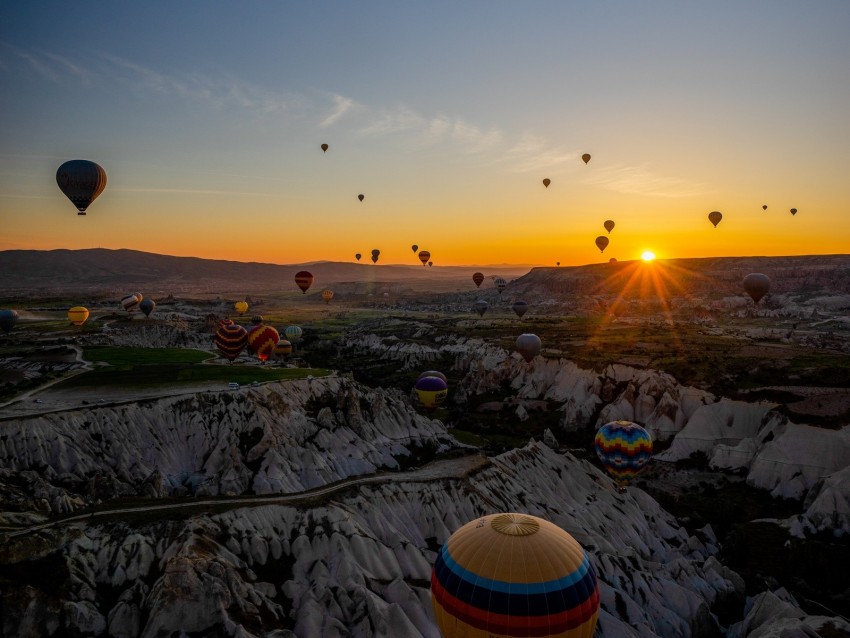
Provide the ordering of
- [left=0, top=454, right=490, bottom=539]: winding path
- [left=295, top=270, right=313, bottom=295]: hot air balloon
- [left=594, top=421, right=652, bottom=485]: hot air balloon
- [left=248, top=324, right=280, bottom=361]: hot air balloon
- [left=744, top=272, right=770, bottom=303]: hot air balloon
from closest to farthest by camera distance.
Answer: [left=0, top=454, right=490, bottom=539]: winding path, [left=594, top=421, right=652, bottom=485]: hot air balloon, [left=248, top=324, right=280, bottom=361]: hot air balloon, [left=744, top=272, right=770, bottom=303]: hot air balloon, [left=295, top=270, right=313, bottom=295]: hot air balloon

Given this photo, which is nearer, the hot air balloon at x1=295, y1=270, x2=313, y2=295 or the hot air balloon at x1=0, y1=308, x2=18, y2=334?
the hot air balloon at x1=0, y1=308, x2=18, y2=334

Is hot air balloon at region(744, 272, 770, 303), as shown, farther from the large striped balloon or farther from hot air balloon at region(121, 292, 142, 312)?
hot air balloon at region(121, 292, 142, 312)

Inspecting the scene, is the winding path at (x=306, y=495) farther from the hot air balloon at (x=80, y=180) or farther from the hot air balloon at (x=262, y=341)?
the hot air balloon at (x=80, y=180)

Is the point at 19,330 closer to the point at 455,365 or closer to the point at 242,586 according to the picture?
the point at 455,365

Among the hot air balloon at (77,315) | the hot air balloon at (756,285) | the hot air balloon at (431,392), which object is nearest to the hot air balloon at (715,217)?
the hot air balloon at (756,285)

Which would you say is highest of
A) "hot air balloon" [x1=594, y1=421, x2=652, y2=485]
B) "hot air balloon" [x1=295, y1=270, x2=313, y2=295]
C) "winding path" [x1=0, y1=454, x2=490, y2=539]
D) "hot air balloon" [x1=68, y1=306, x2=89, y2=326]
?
"hot air balloon" [x1=295, y1=270, x2=313, y2=295]

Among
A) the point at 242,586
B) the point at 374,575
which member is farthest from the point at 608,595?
the point at 242,586

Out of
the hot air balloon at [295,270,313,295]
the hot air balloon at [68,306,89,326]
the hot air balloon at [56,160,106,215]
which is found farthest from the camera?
the hot air balloon at [295,270,313,295]

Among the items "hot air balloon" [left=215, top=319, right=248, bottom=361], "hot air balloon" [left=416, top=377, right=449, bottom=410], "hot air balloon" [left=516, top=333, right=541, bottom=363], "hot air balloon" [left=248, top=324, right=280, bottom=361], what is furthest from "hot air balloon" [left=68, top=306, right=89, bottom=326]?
"hot air balloon" [left=516, top=333, right=541, bottom=363]
